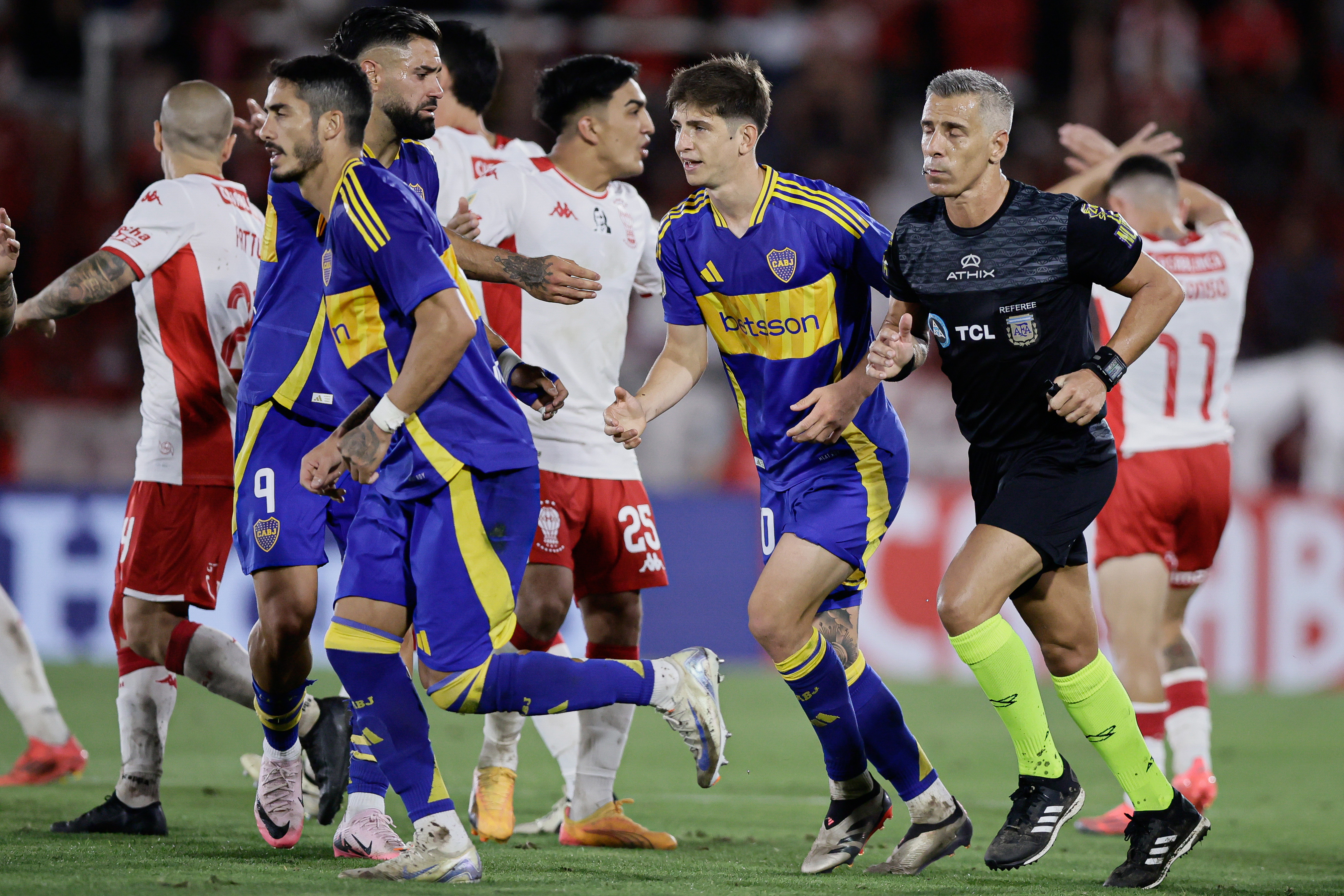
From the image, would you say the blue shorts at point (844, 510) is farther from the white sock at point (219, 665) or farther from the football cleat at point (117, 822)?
the football cleat at point (117, 822)

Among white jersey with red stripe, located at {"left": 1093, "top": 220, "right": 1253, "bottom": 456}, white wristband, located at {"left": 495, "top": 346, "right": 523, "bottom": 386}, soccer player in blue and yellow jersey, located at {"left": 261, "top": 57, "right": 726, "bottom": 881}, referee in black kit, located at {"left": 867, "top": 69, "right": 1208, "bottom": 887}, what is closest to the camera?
soccer player in blue and yellow jersey, located at {"left": 261, "top": 57, "right": 726, "bottom": 881}

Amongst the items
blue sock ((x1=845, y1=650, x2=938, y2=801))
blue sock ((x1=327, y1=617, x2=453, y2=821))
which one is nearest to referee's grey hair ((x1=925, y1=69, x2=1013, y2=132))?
blue sock ((x1=845, y1=650, x2=938, y2=801))

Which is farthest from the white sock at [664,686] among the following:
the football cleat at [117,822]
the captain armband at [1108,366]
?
the football cleat at [117,822]

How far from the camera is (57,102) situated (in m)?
16.1

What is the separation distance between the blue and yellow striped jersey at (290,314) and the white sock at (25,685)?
2.53 m

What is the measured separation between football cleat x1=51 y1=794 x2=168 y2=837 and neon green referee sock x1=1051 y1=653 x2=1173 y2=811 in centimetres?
323

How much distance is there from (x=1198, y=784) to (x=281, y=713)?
4.02 meters

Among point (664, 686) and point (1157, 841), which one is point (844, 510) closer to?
point (664, 686)

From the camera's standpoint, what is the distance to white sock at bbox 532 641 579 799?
6551 mm

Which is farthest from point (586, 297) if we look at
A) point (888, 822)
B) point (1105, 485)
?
point (888, 822)

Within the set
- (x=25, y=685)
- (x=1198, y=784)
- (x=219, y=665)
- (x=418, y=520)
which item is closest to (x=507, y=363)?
(x=418, y=520)

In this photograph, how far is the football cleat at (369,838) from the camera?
5.03 meters

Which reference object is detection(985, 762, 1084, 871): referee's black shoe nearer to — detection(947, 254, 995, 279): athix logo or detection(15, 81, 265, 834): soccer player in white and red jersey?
detection(947, 254, 995, 279): athix logo

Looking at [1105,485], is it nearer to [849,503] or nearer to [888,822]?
[849,503]
